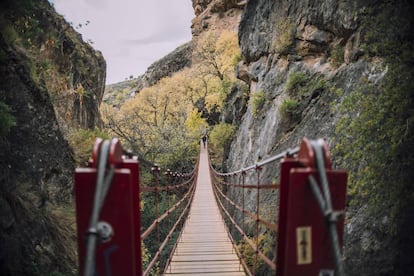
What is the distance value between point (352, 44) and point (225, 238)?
422 centimetres

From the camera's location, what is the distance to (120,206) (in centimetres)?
129

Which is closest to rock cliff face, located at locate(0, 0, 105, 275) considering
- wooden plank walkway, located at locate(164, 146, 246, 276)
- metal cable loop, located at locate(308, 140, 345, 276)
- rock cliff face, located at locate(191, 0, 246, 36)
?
wooden plank walkway, located at locate(164, 146, 246, 276)

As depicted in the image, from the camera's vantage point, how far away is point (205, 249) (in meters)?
4.77

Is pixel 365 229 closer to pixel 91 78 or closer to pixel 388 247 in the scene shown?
pixel 388 247

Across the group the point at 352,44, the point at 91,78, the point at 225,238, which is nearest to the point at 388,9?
the point at 352,44

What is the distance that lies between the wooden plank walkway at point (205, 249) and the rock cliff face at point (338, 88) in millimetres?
1465

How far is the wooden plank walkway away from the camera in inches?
151

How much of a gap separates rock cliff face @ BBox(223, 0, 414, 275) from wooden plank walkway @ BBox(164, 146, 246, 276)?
4.80 feet

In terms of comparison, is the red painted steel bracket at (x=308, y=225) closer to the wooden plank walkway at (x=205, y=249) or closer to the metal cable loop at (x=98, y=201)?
the metal cable loop at (x=98, y=201)

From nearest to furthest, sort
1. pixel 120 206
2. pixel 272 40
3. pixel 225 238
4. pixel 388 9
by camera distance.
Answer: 1. pixel 120 206
2. pixel 388 9
3. pixel 225 238
4. pixel 272 40

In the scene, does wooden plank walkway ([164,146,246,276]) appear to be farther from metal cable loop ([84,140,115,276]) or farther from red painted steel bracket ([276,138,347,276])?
metal cable loop ([84,140,115,276])

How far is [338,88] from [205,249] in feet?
12.1

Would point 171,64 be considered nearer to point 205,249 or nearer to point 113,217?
point 205,249

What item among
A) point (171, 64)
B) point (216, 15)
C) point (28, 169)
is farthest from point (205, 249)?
point (216, 15)
